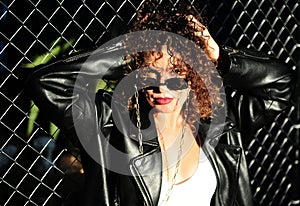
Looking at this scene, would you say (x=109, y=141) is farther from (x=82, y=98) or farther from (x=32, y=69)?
(x=32, y=69)

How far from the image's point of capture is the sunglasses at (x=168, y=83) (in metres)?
2.79

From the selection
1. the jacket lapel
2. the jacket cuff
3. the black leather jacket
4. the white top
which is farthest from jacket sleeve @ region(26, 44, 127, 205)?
the jacket cuff

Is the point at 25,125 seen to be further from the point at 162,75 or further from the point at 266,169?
the point at 266,169

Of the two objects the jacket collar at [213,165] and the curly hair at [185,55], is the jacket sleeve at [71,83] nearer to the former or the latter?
the curly hair at [185,55]

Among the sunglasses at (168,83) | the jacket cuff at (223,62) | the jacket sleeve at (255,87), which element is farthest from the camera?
the jacket sleeve at (255,87)

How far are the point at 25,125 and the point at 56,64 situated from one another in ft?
1.53

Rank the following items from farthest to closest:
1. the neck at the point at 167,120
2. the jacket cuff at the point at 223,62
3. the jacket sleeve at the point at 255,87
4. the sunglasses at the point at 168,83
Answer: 1. the jacket sleeve at the point at 255,87
2. the jacket cuff at the point at 223,62
3. the neck at the point at 167,120
4. the sunglasses at the point at 168,83

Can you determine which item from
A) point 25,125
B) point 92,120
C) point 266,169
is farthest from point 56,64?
point 266,169

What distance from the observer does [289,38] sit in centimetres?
407

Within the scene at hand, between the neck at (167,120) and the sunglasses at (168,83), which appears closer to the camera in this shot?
the sunglasses at (168,83)

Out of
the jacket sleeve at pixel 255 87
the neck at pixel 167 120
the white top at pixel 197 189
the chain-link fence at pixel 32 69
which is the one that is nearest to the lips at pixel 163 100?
the neck at pixel 167 120

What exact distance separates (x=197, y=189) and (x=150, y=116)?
35 centimetres

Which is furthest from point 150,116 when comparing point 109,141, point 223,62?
point 223,62

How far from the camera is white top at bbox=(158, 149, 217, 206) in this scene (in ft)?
9.35
